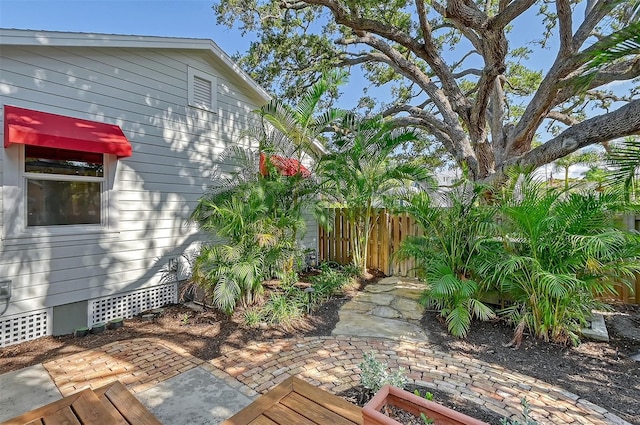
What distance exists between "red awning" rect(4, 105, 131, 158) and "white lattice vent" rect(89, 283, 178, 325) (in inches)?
89.2

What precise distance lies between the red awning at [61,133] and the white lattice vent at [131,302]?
7.43 ft

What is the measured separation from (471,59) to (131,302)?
45.2 feet

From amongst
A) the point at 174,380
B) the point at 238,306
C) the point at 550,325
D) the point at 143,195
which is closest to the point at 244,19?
the point at 143,195

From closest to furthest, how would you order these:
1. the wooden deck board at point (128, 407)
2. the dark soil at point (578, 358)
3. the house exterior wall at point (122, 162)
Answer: the wooden deck board at point (128, 407) < the dark soil at point (578, 358) < the house exterior wall at point (122, 162)

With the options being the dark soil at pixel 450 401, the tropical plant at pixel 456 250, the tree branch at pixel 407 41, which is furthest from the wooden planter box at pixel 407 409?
the tree branch at pixel 407 41

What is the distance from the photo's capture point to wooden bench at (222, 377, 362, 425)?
181 centimetres

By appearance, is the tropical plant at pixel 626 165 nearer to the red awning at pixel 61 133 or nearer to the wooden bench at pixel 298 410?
the wooden bench at pixel 298 410

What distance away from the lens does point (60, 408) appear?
1886 mm

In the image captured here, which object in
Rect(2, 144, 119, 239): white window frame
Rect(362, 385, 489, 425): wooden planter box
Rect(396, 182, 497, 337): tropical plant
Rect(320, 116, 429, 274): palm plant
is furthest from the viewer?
Rect(320, 116, 429, 274): palm plant

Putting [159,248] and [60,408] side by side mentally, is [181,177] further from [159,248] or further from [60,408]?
[60,408]

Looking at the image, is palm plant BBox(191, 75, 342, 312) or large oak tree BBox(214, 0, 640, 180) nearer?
palm plant BBox(191, 75, 342, 312)

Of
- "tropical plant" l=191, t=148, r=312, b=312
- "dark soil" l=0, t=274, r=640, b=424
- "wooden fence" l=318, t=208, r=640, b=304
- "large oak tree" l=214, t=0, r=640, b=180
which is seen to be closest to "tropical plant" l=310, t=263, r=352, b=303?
"dark soil" l=0, t=274, r=640, b=424

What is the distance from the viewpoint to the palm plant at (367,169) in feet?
21.1

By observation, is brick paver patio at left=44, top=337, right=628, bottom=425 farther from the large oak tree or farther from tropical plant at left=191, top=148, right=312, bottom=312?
the large oak tree
